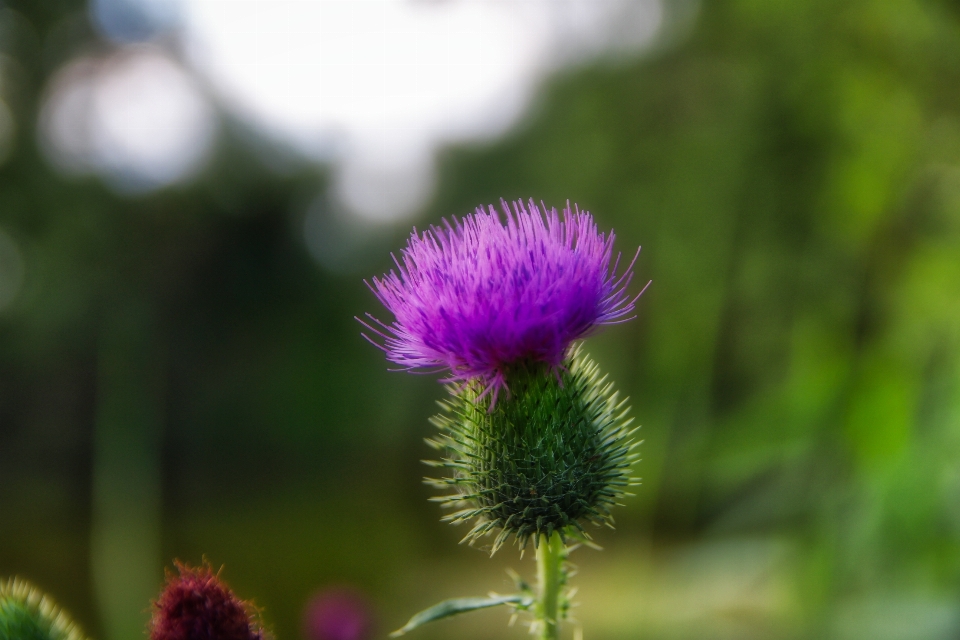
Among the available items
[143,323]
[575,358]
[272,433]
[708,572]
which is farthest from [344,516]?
[575,358]

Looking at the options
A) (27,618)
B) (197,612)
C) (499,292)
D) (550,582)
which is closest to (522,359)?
(499,292)

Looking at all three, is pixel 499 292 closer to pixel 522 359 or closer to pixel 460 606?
pixel 522 359

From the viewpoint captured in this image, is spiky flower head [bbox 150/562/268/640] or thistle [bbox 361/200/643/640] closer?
spiky flower head [bbox 150/562/268/640]

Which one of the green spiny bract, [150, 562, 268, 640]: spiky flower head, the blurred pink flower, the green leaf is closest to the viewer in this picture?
[150, 562, 268, 640]: spiky flower head

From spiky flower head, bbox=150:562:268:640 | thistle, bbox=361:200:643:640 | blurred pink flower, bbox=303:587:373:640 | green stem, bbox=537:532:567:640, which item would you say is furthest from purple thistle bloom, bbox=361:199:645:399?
blurred pink flower, bbox=303:587:373:640

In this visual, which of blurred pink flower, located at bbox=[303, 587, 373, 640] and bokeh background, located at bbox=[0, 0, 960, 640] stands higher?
bokeh background, located at bbox=[0, 0, 960, 640]

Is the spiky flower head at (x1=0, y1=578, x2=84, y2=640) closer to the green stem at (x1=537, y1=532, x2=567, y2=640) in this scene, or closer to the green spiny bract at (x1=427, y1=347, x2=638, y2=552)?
the green spiny bract at (x1=427, y1=347, x2=638, y2=552)

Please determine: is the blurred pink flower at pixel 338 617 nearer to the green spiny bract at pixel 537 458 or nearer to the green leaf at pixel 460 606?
the green spiny bract at pixel 537 458

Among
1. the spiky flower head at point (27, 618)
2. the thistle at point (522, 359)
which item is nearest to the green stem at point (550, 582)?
the thistle at point (522, 359)
